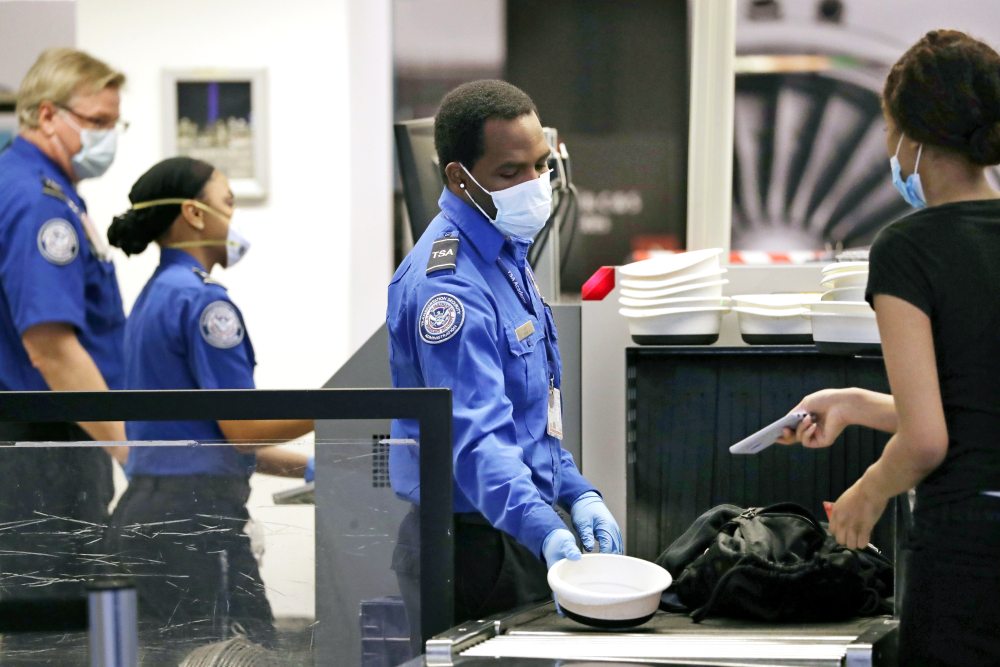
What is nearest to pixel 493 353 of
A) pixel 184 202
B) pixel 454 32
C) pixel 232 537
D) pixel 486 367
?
pixel 486 367

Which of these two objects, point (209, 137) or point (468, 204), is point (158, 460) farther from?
point (209, 137)

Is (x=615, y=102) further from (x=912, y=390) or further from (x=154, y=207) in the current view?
(x=912, y=390)

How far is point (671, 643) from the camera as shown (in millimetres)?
1053

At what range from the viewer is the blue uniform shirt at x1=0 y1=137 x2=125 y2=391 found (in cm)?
238

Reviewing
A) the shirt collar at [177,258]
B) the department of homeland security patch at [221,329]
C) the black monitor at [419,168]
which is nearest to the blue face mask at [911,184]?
the black monitor at [419,168]

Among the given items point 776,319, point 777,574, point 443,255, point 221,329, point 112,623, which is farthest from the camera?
point 221,329

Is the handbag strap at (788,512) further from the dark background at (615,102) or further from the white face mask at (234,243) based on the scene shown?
the dark background at (615,102)

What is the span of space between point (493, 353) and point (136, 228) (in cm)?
144

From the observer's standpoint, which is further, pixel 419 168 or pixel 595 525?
pixel 419 168

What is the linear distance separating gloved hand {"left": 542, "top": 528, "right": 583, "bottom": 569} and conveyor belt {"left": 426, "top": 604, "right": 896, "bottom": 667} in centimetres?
8

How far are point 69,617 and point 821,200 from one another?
13.4 feet

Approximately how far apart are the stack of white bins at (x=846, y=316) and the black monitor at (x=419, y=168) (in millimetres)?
952

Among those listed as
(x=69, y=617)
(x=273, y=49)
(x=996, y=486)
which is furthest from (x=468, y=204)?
(x=273, y=49)

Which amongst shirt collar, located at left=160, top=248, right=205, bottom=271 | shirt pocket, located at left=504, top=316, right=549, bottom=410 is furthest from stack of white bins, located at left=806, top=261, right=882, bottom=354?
shirt collar, located at left=160, top=248, right=205, bottom=271
